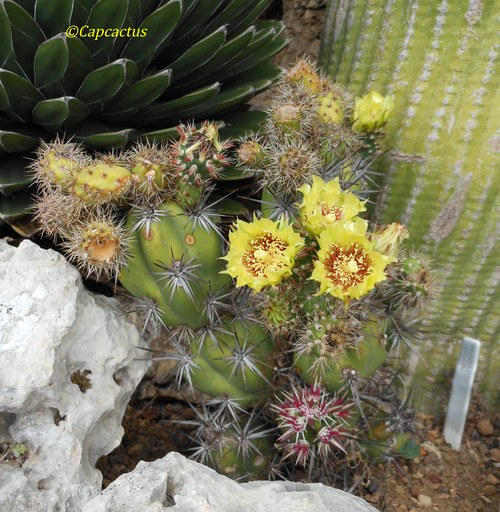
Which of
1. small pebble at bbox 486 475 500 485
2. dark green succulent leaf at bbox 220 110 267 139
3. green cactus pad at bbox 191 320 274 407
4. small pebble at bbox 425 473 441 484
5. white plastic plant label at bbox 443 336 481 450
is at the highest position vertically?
dark green succulent leaf at bbox 220 110 267 139

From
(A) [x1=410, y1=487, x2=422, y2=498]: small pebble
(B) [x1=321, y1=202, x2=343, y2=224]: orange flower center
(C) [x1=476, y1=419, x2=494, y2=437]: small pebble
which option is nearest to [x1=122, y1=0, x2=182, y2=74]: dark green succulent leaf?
(B) [x1=321, y1=202, x2=343, y2=224]: orange flower center

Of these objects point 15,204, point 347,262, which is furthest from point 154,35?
point 347,262

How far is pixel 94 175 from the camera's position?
1362 mm

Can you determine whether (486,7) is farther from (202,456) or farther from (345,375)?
(202,456)

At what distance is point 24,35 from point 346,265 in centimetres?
116

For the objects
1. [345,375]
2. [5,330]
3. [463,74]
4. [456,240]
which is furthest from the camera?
[456,240]

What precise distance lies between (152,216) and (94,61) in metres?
0.57

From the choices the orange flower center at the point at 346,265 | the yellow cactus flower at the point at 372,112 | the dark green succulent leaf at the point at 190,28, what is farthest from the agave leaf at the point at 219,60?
the orange flower center at the point at 346,265

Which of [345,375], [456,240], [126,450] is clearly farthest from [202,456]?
[456,240]

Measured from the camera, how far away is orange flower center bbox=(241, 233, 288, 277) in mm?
1200

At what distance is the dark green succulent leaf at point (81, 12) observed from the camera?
1471 millimetres

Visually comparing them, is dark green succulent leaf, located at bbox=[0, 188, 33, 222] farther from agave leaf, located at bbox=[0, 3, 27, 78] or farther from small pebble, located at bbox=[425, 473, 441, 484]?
small pebble, located at bbox=[425, 473, 441, 484]

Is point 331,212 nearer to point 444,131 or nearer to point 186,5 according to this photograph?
point 444,131

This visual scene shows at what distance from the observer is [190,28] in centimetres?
173
